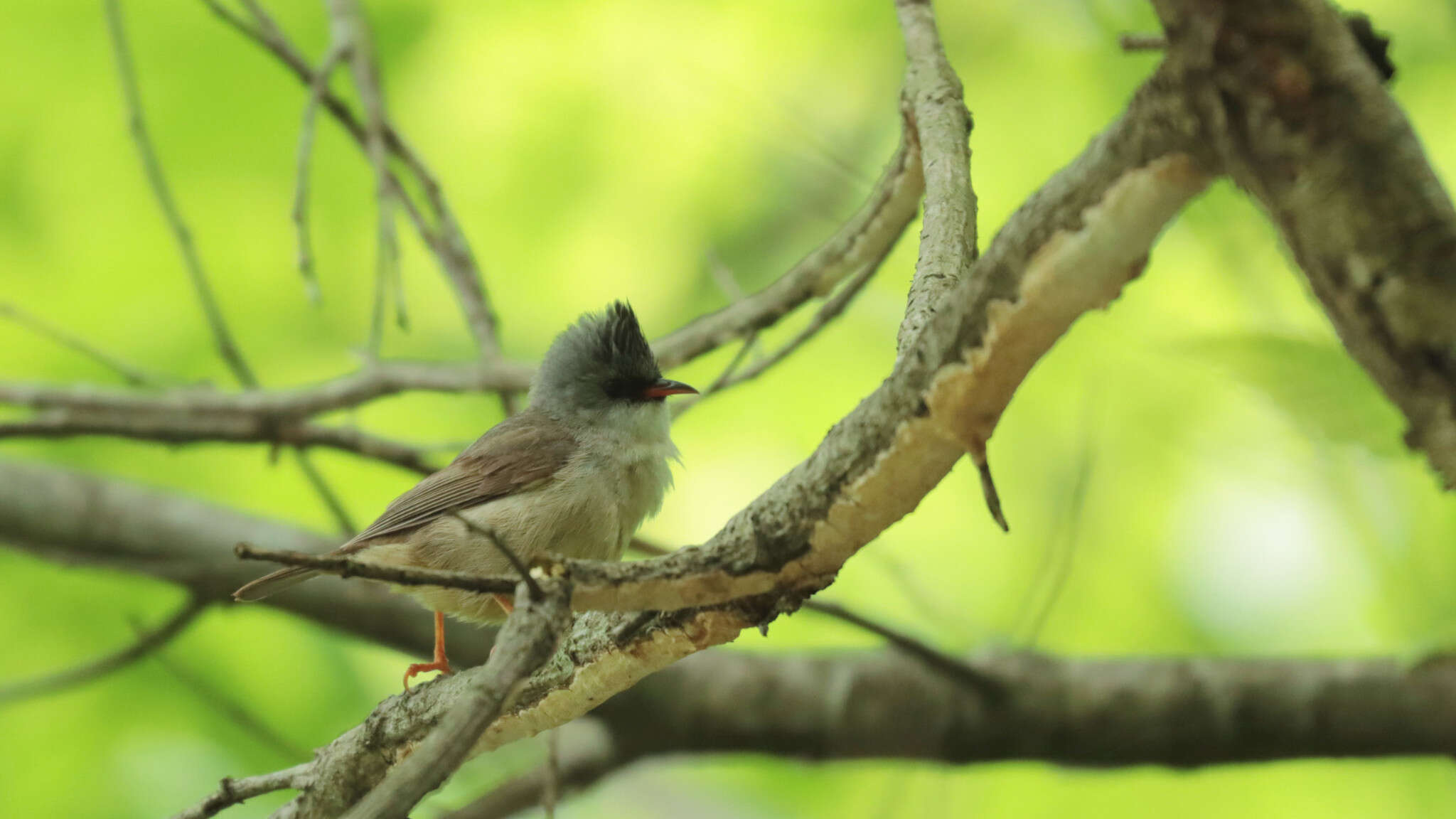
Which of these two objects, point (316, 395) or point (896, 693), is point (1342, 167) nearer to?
point (896, 693)

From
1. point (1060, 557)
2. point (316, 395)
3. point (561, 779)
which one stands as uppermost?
point (316, 395)

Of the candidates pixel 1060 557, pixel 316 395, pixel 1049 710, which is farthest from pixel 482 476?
pixel 1049 710

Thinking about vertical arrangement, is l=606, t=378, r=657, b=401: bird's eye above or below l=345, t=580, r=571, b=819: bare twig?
above

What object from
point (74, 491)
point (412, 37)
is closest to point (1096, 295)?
point (74, 491)

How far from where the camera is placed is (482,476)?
454 cm

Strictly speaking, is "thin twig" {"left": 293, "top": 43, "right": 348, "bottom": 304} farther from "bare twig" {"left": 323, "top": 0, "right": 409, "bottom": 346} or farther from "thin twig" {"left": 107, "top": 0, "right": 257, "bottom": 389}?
"thin twig" {"left": 107, "top": 0, "right": 257, "bottom": 389}

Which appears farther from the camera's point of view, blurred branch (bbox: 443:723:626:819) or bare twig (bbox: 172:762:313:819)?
blurred branch (bbox: 443:723:626:819)

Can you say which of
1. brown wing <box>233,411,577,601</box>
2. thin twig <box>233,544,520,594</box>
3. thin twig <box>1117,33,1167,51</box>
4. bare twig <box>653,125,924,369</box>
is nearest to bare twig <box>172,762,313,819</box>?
thin twig <box>233,544,520,594</box>

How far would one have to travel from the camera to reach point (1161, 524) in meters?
6.79

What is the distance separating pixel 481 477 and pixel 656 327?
3423mm

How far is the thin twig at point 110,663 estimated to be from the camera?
502 cm

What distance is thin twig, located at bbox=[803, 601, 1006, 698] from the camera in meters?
4.13

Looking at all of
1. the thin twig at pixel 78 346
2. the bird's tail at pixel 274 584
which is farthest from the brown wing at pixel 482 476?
the thin twig at pixel 78 346

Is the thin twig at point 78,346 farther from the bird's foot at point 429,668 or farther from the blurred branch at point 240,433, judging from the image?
the bird's foot at point 429,668
